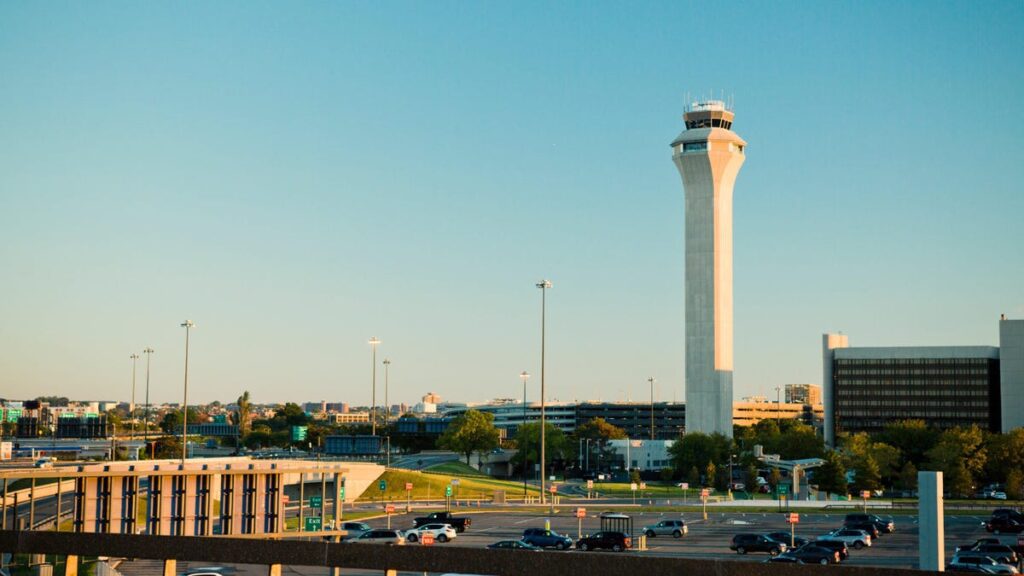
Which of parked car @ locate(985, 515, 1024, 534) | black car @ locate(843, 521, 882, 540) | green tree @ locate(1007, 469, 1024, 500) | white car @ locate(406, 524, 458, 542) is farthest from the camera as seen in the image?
green tree @ locate(1007, 469, 1024, 500)

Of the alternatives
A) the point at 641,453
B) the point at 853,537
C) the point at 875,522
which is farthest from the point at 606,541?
the point at 641,453

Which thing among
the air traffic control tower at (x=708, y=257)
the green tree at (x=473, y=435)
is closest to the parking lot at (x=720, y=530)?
the green tree at (x=473, y=435)

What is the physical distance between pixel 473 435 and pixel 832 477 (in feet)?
207

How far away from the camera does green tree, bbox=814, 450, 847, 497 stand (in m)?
120

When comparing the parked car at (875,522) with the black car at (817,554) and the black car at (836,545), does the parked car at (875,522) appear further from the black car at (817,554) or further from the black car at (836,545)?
the black car at (817,554)

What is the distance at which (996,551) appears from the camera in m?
60.2

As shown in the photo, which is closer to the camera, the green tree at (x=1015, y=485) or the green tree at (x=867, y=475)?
the green tree at (x=1015, y=485)

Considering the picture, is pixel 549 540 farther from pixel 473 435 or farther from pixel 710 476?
pixel 473 435

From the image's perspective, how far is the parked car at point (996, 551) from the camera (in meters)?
57.3

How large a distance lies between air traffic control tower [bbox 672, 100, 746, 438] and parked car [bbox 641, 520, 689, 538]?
120524 mm

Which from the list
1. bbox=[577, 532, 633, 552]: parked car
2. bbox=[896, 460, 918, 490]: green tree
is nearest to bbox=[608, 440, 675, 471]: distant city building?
bbox=[896, 460, 918, 490]: green tree

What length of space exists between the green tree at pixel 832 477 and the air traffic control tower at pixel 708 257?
71.1 m

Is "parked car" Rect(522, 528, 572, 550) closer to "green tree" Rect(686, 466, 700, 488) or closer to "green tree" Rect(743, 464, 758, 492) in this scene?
"green tree" Rect(743, 464, 758, 492)

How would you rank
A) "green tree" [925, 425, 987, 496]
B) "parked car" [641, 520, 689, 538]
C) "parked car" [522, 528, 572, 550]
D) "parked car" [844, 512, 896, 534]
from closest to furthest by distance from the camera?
"parked car" [522, 528, 572, 550] → "parked car" [641, 520, 689, 538] → "parked car" [844, 512, 896, 534] → "green tree" [925, 425, 987, 496]
